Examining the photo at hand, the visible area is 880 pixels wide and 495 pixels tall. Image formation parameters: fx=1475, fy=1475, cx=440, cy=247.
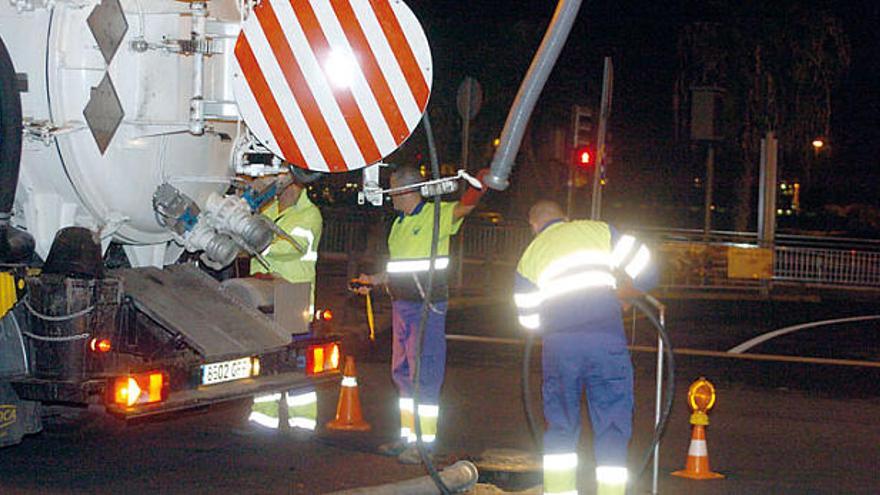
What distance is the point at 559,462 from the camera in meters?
7.48

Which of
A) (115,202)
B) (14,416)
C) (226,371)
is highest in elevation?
(115,202)

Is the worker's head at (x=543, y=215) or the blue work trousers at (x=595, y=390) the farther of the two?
the worker's head at (x=543, y=215)

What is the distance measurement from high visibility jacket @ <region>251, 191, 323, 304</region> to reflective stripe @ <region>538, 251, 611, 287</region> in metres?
2.31

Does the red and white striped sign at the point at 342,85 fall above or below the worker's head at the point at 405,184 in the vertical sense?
above

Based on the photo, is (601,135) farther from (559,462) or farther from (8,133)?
(8,133)

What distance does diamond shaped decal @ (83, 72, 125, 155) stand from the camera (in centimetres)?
777

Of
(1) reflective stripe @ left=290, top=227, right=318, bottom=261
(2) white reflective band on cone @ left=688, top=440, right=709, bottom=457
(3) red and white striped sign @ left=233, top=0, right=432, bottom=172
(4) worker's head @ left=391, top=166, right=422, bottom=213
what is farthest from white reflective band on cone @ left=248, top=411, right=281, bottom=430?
(3) red and white striped sign @ left=233, top=0, right=432, bottom=172

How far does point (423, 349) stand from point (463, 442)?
4.13ft

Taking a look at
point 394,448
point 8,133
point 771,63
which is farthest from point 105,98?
point 771,63

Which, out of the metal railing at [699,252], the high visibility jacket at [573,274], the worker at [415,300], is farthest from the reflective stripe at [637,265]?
the metal railing at [699,252]

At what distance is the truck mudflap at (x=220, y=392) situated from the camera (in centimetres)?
768

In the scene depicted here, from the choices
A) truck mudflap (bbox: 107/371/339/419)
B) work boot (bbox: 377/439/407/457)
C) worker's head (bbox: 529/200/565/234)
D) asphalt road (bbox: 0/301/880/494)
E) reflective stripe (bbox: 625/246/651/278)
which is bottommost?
asphalt road (bbox: 0/301/880/494)

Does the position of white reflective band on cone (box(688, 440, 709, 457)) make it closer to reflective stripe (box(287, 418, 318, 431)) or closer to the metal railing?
reflective stripe (box(287, 418, 318, 431))

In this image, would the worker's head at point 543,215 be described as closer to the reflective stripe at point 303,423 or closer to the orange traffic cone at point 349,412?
the reflective stripe at point 303,423
